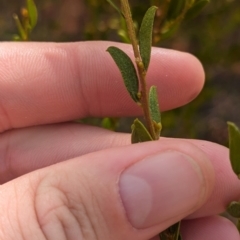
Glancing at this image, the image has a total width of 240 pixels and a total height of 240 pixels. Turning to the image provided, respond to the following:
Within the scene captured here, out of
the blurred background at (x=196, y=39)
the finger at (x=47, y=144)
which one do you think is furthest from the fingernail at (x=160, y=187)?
the blurred background at (x=196, y=39)

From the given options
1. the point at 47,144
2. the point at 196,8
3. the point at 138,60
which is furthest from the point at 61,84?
the point at 138,60

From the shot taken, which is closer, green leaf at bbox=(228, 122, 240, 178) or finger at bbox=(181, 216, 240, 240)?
green leaf at bbox=(228, 122, 240, 178)

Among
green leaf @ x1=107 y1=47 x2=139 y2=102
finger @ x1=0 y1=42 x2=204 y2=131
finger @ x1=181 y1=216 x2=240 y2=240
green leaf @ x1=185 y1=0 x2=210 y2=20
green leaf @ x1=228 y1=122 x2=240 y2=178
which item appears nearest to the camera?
green leaf @ x1=228 y1=122 x2=240 y2=178

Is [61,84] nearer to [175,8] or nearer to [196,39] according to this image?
[175,8]

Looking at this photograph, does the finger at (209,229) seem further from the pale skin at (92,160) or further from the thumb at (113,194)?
the thumb at (113,194)

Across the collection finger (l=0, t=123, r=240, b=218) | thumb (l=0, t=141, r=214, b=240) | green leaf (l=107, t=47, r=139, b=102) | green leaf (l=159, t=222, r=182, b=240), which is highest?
green leaf (l=107, t=47, r=139, b=102)

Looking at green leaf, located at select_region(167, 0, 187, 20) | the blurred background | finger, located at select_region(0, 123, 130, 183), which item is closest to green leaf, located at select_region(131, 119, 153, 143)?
green leaf, located at select_region(167, 0, 187, 20)

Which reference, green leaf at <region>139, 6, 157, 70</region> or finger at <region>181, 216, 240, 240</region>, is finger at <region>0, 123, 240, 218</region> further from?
green leaf at <region>139, 6, 157, 70</region>

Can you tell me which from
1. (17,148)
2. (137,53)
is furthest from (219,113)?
(137,53)
